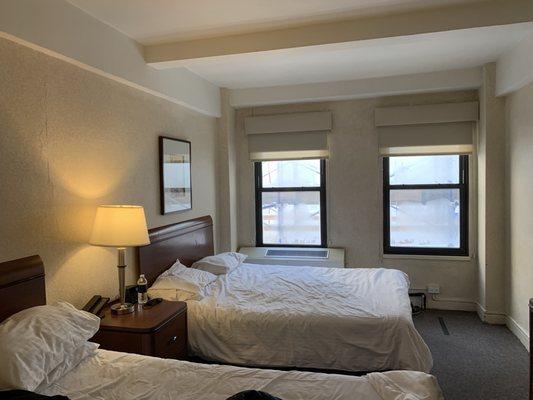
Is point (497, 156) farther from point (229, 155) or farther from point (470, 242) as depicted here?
point (229, 155)

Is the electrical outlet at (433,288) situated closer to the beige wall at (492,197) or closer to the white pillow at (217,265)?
the beige wall at (492,197)

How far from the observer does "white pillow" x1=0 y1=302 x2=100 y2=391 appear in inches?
62.4

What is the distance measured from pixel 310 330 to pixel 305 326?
0.04 metres

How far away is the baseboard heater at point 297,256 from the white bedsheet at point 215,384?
277cm

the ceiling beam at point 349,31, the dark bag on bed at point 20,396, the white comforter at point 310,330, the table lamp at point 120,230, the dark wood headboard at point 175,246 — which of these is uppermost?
the ceiling beam at point 349,31

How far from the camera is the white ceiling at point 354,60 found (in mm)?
2977

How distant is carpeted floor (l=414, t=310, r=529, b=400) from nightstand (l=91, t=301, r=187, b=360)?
187 centimetres

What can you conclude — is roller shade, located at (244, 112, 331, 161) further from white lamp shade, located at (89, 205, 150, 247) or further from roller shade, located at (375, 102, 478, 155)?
white lamp shade, located at (89, 205, 150, 247)

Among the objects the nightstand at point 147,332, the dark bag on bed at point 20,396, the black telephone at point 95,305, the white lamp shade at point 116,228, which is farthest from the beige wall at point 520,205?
the dark bag on bed at point 20,396

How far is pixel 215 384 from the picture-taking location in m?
1.79

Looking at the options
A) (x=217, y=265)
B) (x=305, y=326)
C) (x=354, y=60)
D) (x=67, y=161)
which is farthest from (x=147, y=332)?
(x=354, y=60)

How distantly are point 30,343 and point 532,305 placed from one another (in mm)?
2502

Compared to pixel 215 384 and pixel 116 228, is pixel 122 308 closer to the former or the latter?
pixel 116 228

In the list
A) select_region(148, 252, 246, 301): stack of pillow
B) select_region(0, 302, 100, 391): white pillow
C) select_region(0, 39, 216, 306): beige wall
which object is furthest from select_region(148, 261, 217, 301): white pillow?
select_region(0, 302, 100, 391): white pillow
